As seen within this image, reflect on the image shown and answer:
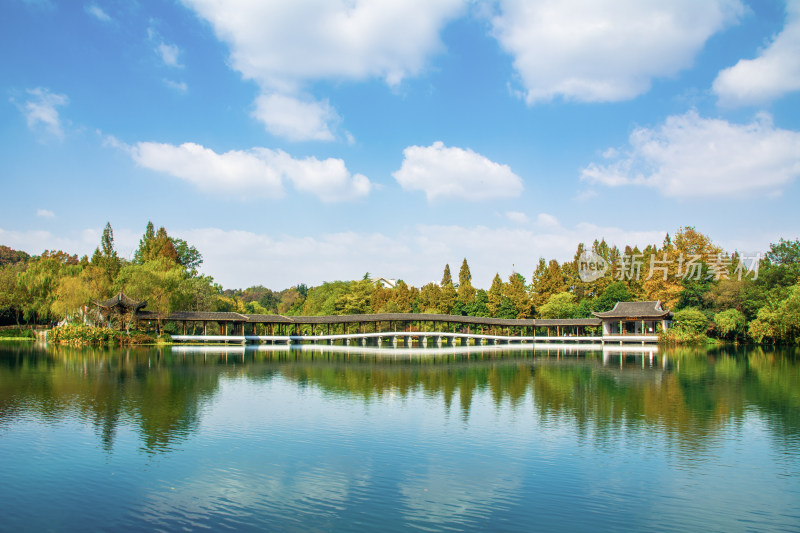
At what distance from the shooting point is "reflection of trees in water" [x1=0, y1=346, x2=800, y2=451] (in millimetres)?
12297

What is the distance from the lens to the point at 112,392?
52.4 feet

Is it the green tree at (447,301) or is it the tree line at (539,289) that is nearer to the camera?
the tree line at (539,289)

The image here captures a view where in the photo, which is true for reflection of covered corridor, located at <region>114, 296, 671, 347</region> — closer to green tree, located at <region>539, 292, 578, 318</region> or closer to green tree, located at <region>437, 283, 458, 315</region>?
green tree, located at <region>539, 292, 578, 318</region>

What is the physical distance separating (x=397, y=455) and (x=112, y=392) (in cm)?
1040

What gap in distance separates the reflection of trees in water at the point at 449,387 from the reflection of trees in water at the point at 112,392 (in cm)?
3

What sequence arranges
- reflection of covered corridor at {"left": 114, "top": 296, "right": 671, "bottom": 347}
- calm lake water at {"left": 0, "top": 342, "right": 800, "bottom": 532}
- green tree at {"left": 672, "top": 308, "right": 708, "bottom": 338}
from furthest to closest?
green tree at {"left": 672, "top": 308, "right": 708, "bottom": 338} → reflection of covered corridor at {"left": 114, "top": 296, "right": 671, "bottom": 347} → calm lake water at {"left": 0, "top": 342, "right": 800, "bottom": 532}

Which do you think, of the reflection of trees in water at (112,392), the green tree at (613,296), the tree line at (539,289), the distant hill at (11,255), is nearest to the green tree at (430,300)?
the tree line at (539,289)

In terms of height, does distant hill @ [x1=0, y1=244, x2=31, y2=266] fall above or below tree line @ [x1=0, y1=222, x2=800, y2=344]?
above

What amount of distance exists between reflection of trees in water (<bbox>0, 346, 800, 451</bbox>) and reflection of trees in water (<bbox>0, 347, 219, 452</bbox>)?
33 millimetres

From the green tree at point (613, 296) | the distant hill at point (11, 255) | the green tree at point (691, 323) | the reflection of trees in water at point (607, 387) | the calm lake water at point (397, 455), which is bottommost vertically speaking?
the reflection of trees in water at point (607, 387)

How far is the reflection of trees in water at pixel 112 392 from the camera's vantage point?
11898mm

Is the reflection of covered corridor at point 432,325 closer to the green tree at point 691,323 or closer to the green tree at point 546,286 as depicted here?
the green tree at point 691,323

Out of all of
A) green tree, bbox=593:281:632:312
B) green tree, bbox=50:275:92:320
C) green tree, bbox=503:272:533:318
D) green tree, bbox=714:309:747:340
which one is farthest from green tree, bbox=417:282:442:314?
green tree, bbox=50:275:92:320

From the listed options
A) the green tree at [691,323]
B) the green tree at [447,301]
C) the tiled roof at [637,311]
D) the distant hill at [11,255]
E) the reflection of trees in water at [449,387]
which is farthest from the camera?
the distant hill at [11,255]
